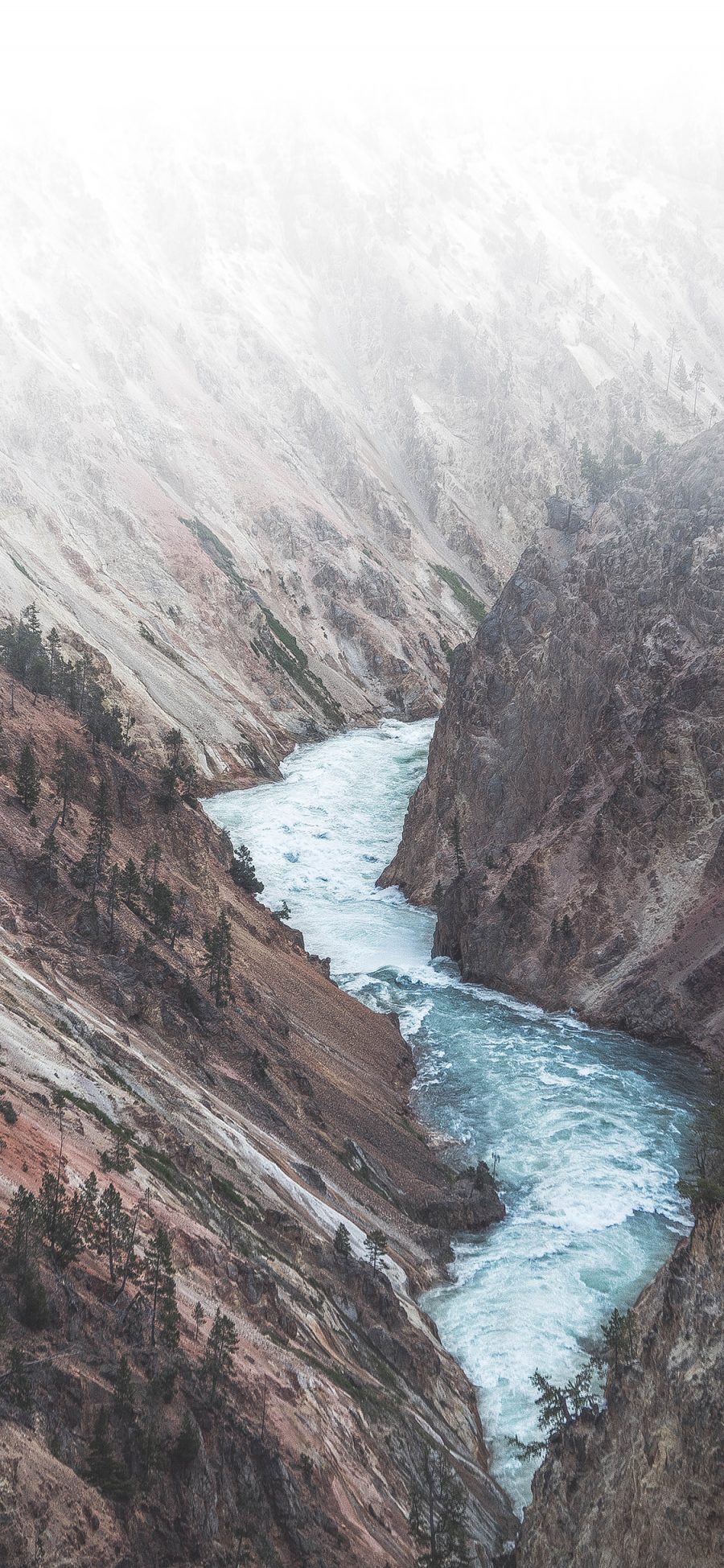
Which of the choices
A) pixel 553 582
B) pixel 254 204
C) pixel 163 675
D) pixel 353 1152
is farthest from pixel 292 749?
pixel 254 204

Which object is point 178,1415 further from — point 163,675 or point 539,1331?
point 163,675

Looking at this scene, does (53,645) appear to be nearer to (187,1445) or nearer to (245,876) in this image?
(245,876)

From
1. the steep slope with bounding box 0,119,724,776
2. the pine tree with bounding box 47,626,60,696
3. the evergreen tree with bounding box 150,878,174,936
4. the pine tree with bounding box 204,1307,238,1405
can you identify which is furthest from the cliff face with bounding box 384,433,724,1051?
the pine tree with bounding box 204,1307,238,1405

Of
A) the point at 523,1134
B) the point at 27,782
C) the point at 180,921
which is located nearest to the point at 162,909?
the point at 180,921

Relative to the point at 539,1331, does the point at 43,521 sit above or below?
above

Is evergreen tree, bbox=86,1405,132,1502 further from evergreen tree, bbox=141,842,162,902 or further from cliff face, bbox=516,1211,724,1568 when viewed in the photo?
evergreen tree, bbox=141,842,162,902

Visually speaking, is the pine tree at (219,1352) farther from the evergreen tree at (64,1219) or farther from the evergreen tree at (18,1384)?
the evergreen tree at (18,1384)
